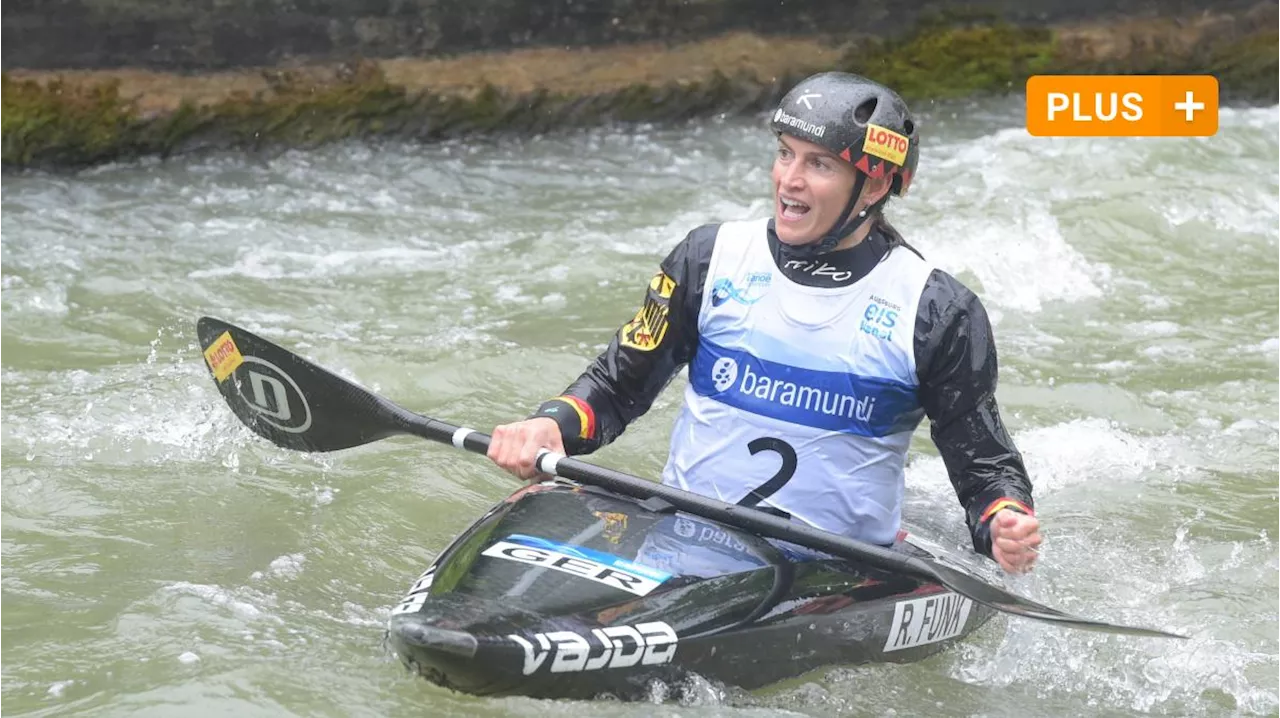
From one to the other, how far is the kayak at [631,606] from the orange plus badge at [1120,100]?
25.7 feet

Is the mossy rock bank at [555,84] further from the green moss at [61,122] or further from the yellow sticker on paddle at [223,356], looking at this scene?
the yellow sticker on paddle at [223,356]

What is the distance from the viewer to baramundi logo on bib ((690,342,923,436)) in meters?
3.99

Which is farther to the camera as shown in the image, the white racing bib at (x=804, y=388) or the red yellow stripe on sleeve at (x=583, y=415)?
the red yellow stripe on sleeve at (x=583, y=415)

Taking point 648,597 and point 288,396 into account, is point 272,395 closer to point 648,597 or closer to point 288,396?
A: point 288,396

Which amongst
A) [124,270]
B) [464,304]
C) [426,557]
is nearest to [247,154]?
[124,270]

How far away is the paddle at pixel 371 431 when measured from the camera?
384 centimetres

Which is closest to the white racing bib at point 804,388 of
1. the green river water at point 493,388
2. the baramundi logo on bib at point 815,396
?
the baramundi logo on bib at point 815,396

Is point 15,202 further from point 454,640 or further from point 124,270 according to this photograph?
point 454,640

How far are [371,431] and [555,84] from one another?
6609 mm

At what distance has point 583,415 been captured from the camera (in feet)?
13.7

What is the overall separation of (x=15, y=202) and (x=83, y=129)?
827 mm

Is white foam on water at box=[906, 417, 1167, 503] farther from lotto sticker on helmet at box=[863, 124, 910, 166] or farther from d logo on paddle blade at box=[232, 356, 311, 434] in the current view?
d logo on paddle blade at box=[232, 356, 311, 434]

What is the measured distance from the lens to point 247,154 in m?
9.89

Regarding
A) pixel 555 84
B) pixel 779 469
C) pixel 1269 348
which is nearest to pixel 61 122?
pixel 555 84
